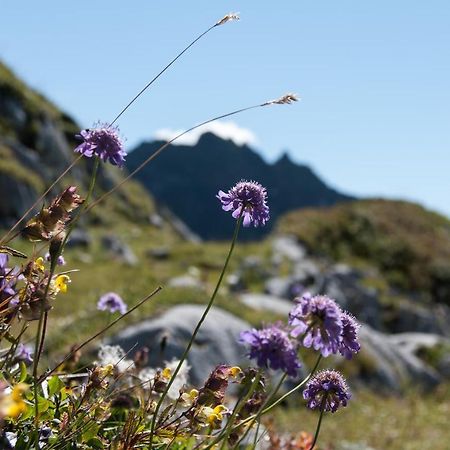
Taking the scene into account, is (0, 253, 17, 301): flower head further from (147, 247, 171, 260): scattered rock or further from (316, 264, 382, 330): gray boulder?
(147, 247, 171, 260): scattered rock

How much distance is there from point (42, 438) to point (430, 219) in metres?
33.9

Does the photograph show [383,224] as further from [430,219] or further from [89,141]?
[89,141]

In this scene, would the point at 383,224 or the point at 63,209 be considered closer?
the point at 63,209

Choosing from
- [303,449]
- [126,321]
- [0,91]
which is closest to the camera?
[303,449]

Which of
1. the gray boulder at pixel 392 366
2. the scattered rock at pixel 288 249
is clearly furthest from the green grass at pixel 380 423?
the scattered rock at pixel 288 249

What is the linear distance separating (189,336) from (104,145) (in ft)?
24.8

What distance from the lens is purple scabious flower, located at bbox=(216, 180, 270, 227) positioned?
2.19 meters

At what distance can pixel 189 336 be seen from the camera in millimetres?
9508

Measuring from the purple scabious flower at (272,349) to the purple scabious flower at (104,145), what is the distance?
69 cm

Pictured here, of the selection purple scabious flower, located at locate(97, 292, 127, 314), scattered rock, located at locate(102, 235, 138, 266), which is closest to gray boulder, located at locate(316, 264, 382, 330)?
scattered rock, located at locate(102, 235, 138, 266)

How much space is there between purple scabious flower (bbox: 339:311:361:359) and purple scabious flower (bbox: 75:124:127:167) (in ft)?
2.74

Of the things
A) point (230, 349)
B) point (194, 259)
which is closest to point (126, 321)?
point (230, 349)

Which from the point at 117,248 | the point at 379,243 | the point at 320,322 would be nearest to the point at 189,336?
the point at 320,322

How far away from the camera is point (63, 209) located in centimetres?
196
